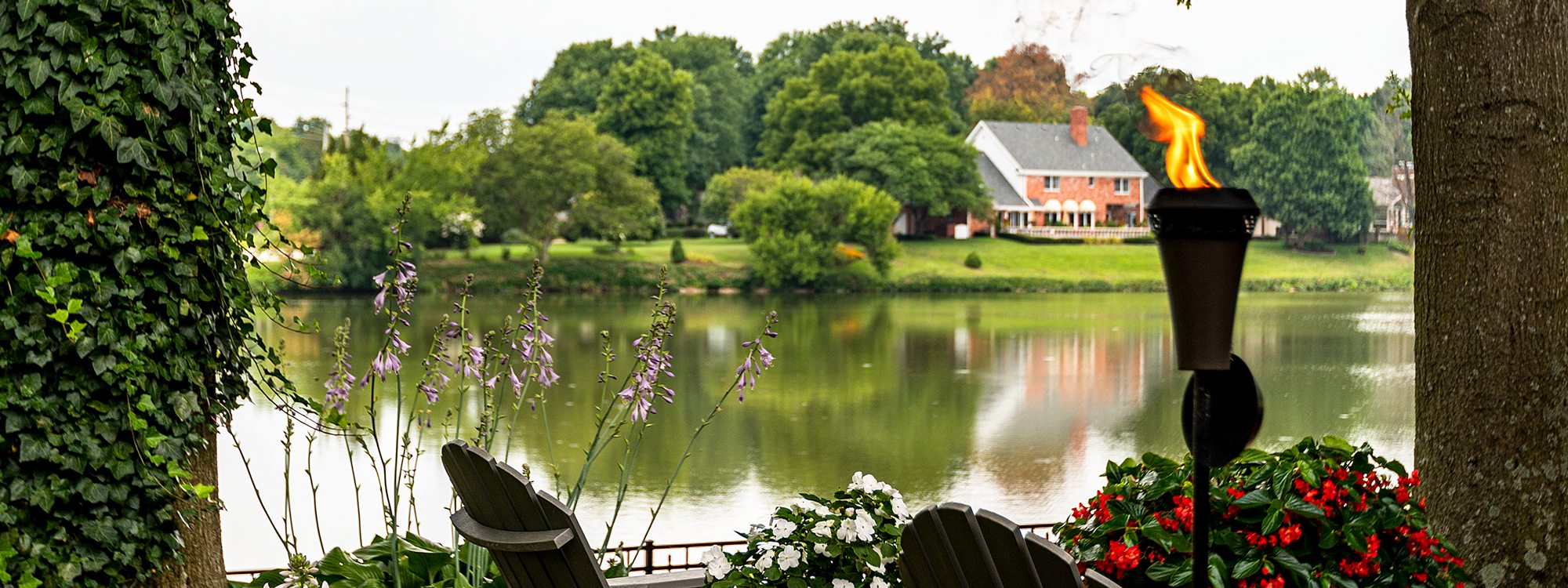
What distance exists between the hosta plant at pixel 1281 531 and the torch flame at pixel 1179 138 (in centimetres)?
80

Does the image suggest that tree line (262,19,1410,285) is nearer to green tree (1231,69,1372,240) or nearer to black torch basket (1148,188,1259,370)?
green tree (1231,69,1372,240)

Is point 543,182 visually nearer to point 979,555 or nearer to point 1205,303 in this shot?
point 979,555

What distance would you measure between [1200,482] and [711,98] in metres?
53.1

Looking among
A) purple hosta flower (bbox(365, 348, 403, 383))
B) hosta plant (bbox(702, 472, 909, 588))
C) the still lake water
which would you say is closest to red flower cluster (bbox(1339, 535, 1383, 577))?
hosta plant (bbox(702, 472, 909, 588))

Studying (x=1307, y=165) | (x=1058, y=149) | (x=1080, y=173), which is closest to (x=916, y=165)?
(x=1058, y=149)

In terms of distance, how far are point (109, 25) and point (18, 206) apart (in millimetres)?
463

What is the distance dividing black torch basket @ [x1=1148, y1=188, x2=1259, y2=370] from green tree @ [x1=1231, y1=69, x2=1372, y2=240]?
47602 mm

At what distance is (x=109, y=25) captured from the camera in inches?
121

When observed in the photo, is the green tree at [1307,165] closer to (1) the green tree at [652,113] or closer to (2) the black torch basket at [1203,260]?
(1) the green tree at [652,113]

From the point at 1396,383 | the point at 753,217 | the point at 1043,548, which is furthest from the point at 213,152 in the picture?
the point at 753,217

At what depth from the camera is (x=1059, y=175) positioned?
48469 mm

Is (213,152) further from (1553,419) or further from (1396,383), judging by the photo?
(1396,383)

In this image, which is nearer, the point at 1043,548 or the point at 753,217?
the point at 1043,548

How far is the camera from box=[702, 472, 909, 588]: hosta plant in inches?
109
